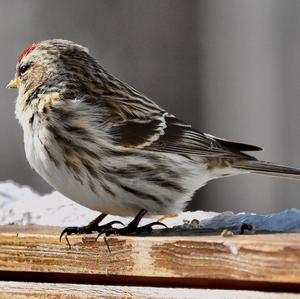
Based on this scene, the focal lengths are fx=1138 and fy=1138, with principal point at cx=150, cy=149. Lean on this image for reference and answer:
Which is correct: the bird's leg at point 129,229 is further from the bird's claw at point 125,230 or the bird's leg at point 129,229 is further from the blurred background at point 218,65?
the blurred background at point 218,65

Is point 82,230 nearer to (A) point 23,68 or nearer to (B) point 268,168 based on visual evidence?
(B) point 268,168

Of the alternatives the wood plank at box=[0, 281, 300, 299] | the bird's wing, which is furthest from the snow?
the wood plank at box=[0, 281, 300, 299]

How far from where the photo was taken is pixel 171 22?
6945mm

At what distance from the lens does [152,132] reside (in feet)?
12.3

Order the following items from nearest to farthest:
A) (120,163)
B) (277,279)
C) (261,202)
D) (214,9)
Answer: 1. (277,279)
2. (120,163)
3. (261,202)
4. (214,9)

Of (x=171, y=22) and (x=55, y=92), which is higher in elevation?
(x=171, y=22)

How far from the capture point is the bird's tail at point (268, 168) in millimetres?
3750

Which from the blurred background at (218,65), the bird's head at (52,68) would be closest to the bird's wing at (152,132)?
the bird's head at (52,68)

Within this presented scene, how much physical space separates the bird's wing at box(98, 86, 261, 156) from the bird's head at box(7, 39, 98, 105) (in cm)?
16

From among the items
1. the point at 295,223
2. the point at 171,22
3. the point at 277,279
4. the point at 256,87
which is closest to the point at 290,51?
the point at 256,87

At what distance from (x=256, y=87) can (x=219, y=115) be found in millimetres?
286

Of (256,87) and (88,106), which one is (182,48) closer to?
(256,87)

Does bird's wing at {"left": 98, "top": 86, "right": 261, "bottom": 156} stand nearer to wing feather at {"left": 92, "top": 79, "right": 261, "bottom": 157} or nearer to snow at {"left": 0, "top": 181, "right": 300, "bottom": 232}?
wing feather at {"left": 92, "top": 79, "right": 261, "bottom": 157}

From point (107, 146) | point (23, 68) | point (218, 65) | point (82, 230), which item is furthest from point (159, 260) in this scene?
point (218, 65)
